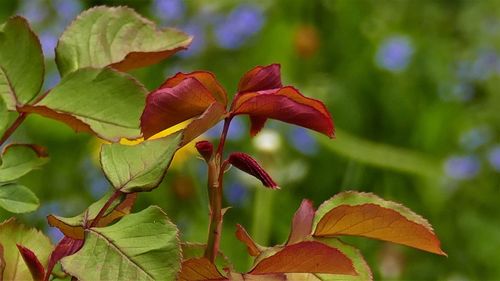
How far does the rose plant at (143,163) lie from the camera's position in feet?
1.28

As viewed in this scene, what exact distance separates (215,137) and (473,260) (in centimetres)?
65

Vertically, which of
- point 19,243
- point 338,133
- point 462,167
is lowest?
point 462,167

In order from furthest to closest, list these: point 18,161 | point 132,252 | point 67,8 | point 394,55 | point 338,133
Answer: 1. point 394,55
2. point 67,8
3. point 338,133
4. point 18,161
5. point 132,252

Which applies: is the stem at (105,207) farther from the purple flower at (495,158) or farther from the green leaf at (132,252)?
the purple flower at (495,158)

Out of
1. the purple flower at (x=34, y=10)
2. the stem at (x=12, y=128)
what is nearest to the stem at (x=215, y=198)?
the stem at (x=12, y=128)

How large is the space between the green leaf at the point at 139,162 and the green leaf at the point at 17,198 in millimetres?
66

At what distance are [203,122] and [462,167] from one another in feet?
7.65

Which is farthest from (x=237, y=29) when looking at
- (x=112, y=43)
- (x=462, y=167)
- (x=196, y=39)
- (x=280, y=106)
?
(x=280, y=106)

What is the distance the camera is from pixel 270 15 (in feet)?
9.55

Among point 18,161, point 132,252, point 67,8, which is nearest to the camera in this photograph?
point 132,252

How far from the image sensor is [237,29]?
2.68 meters

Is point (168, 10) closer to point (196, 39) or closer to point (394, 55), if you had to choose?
point (196, 39)

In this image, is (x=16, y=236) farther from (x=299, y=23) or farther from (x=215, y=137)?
(x=299, y=23)

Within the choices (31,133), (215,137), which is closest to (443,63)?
(215,137)
